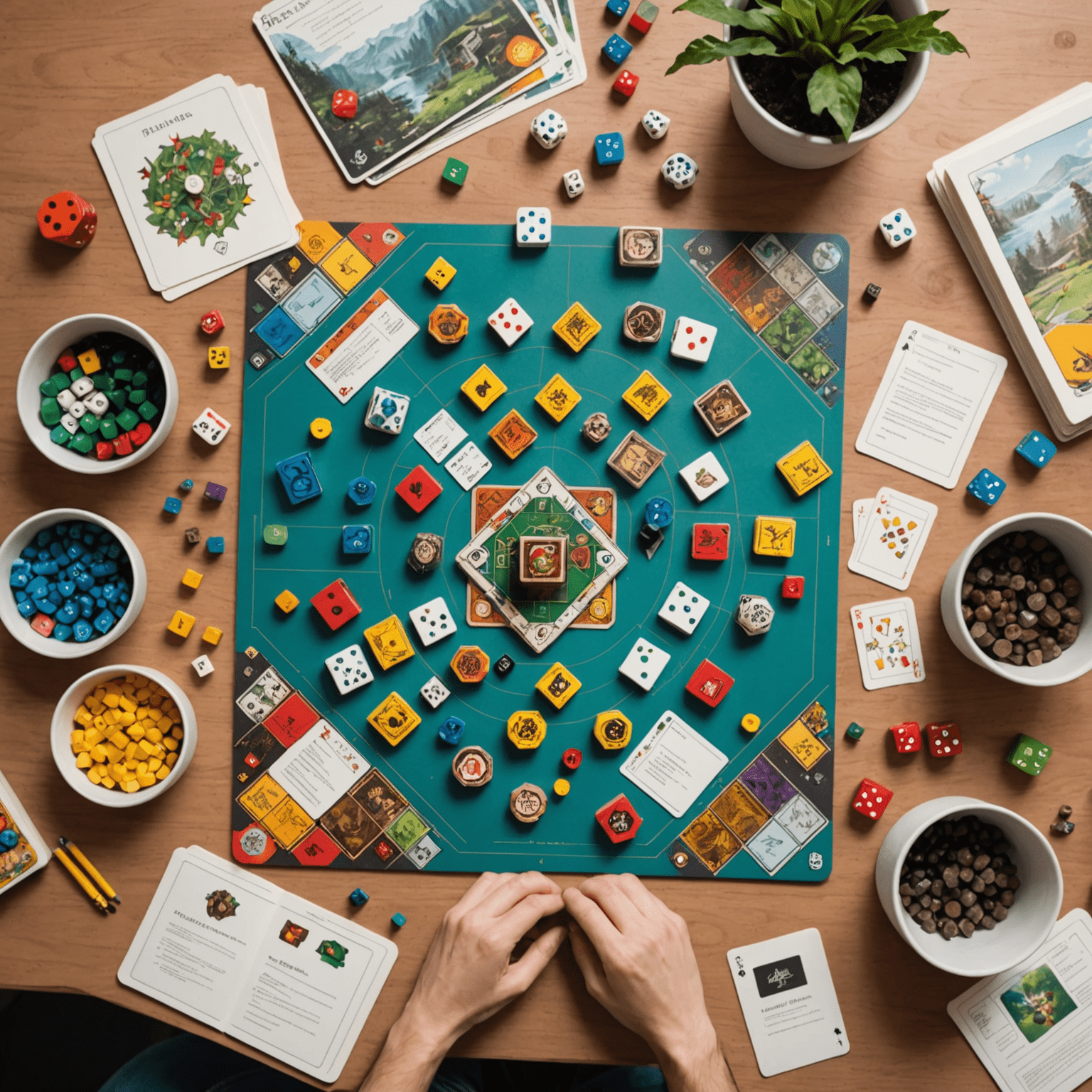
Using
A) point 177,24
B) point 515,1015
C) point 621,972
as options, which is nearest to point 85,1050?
point 515,1015

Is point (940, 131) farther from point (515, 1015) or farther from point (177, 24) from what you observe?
point (515, 1015)

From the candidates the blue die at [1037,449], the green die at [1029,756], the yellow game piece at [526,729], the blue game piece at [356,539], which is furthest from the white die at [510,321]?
the green die at [1029,756]

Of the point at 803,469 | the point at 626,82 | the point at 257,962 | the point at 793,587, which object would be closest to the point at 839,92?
the point at 626,82

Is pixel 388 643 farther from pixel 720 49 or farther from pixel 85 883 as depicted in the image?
pixel 720 49

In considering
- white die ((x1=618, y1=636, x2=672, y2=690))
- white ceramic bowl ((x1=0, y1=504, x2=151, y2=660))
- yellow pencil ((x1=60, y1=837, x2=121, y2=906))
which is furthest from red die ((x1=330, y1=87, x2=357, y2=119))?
yellow pencil ((x1=60, y1=837, x2=121, y2=906))

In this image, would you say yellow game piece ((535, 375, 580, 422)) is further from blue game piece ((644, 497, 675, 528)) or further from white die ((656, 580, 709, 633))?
white die ((656, 580, 709, 633))

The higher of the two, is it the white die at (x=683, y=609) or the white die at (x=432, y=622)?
the white die at (x=432, y=622)

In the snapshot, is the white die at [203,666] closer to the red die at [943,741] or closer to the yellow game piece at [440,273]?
the yellow game piece at [440,273]
